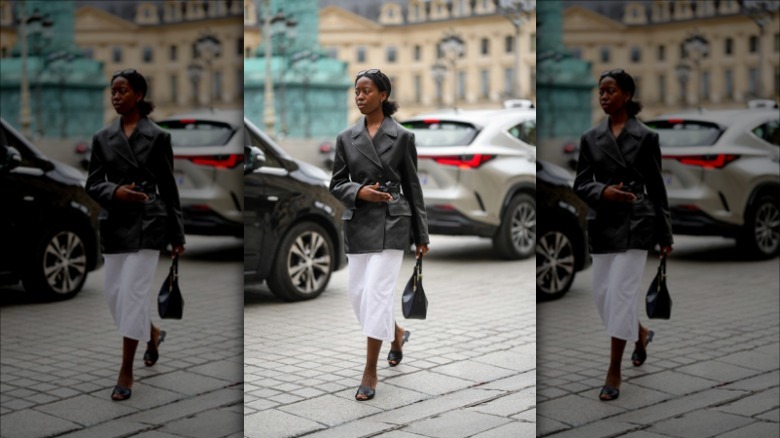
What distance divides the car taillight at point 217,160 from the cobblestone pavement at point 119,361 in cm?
42

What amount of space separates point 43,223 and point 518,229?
10.5 ft

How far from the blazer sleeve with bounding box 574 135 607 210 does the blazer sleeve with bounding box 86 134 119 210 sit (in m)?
1.93

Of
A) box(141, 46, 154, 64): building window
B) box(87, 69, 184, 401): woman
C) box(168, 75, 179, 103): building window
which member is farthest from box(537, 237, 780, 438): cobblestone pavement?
box(141, 46, 154, 64): building window

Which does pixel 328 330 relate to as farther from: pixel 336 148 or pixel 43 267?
pixel 43 267

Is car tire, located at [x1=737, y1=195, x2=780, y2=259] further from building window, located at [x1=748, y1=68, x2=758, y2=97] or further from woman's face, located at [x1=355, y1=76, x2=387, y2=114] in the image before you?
woman's face, located at [x1=355, y1=76, x2=387, y2=114]

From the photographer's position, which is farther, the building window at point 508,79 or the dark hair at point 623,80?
the dark hair at point 623,80

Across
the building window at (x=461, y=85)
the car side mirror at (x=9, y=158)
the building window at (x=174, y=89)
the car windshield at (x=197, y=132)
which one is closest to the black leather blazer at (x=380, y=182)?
the building window at (x=461, y=85)

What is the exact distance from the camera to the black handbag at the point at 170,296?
5.09 metres

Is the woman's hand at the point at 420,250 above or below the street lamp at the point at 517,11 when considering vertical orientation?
below

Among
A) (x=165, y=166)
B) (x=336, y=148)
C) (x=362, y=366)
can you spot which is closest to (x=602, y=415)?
(x=362, y=366)

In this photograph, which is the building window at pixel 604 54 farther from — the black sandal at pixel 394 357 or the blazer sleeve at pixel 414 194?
the black sandal at pixel 394 357

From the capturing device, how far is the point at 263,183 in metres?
4.72

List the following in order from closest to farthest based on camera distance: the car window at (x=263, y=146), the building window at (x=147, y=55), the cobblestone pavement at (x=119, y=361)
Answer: the car window at (x=263, y=146), the cobblestone pavement at (x=119, y=361), the building window at (x=147, y=55)

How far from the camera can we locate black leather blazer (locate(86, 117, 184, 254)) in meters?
4.76
